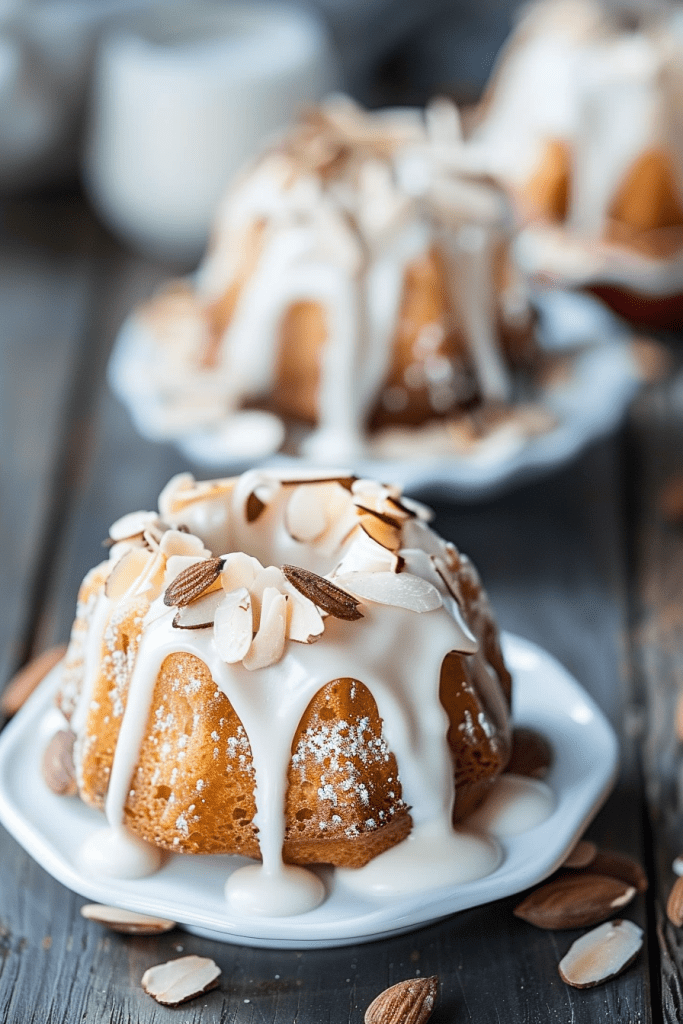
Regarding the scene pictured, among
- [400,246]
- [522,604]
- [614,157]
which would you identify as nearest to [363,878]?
[522,604]

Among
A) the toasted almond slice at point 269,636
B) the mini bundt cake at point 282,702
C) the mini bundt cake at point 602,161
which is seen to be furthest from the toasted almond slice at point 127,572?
the mini bundt cake at point 602,161

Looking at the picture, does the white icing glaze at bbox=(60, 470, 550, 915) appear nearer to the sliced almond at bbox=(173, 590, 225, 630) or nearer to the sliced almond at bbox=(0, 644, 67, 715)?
the sliced almond at bbox=(173, 590, 225, 630)

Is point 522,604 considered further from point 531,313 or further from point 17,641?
point 17,641

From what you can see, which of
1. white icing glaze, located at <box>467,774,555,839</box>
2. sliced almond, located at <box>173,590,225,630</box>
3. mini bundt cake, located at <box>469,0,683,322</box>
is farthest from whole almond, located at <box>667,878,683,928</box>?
mini bundt cake, located at <box>469,0,683,322</box>

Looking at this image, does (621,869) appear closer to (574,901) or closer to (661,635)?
(574,901)

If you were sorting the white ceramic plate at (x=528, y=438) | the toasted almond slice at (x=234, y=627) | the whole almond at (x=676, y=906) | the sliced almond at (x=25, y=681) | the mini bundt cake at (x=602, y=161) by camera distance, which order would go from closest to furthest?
the toasted almond slice at (x=234, y=627) < the whole almond at (x=676, y=906) < the sliced almond at (x=25, y=681) < the white ceramic plate at (x=528, y=438) < the mini bundt cake at (x=602, y=161)

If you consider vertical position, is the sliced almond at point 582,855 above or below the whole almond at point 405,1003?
below

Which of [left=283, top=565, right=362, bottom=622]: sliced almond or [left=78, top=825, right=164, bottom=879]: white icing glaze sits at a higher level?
[left=283, top=565, right=362, bottom=622]: sliced almond

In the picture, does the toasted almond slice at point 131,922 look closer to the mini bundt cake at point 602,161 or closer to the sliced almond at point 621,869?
the sliced almond at point 621,869
